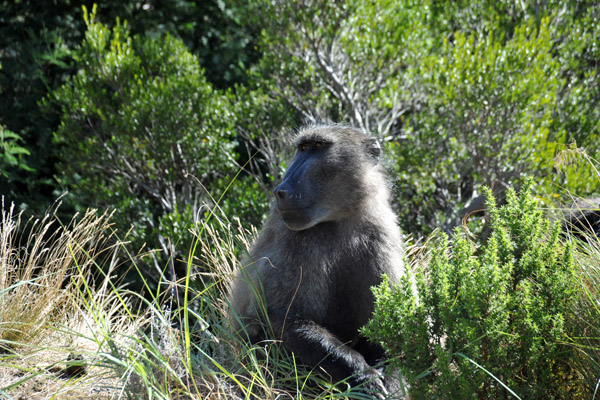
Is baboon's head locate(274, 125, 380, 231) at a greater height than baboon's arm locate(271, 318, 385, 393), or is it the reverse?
baboon's head locate(274, 125, 380, 231)

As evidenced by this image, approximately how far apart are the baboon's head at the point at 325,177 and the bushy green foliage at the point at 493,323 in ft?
2.12

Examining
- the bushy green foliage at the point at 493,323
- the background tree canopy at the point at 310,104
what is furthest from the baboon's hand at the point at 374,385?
the background tree canopy at the point at 310,104

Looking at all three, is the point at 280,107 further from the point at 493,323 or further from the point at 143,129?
the point at 493,323

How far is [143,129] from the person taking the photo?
292 inches

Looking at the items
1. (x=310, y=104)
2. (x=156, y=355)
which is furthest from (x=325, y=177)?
(x=310, y=104)

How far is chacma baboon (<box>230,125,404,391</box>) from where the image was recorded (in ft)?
9.05

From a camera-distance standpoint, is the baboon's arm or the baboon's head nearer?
the baboon's arm

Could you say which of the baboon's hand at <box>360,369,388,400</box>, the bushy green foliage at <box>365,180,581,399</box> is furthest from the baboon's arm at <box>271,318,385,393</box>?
the bushy green foliage at <box>365,180,581,399</box>

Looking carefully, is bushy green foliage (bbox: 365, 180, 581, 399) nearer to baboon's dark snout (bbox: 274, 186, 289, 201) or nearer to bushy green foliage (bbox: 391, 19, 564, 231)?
baboon's dark snout (bbox: 274, 186, 289, 201)

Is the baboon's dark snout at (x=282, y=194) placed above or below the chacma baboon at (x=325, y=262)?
above

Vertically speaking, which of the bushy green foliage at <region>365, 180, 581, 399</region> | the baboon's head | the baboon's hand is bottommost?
the baboon's hand

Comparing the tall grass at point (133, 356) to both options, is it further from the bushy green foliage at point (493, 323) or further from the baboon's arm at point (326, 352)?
the bushy green foliage at point (493, 323)

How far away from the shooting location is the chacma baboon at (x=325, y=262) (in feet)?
9.05

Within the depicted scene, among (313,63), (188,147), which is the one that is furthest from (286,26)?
(188,147)
